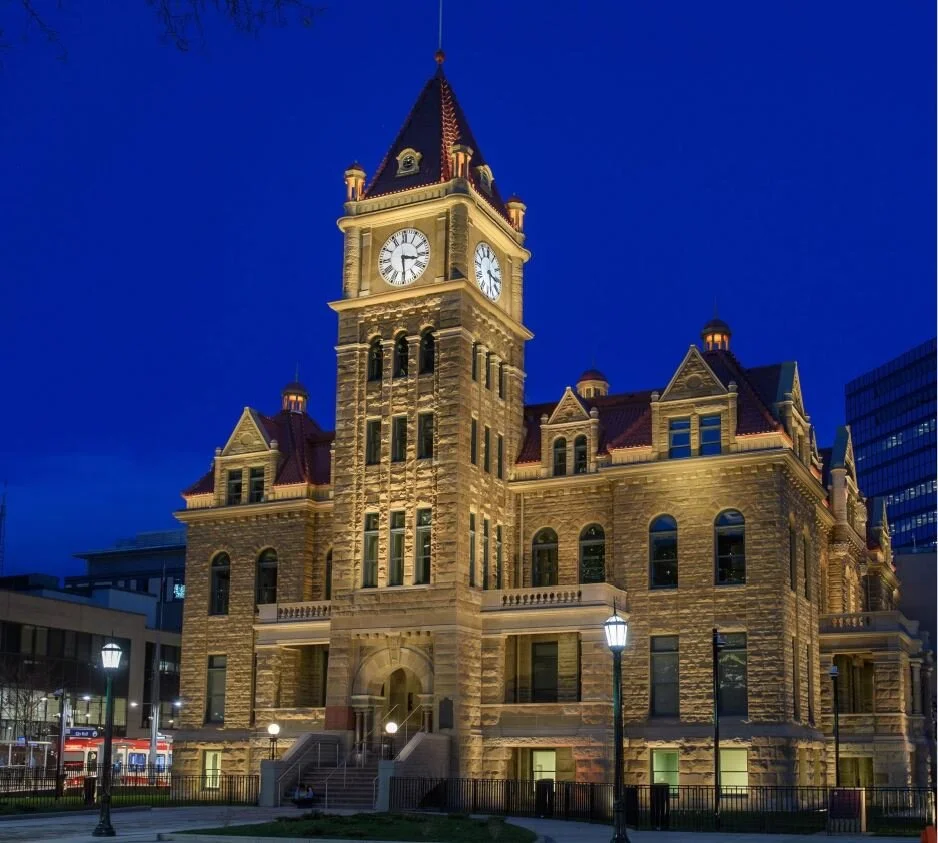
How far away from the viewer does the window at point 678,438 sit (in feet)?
170

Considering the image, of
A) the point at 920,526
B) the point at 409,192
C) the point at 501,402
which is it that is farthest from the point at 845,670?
the point at 920,526

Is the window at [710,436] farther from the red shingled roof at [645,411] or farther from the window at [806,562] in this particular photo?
the window at [806,562]

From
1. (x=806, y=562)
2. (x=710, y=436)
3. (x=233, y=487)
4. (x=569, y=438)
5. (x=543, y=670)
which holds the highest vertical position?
(x=569, y=438)

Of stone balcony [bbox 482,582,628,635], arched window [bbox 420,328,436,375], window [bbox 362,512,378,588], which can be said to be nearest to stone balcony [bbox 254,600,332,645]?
window [bbox 362,512,378,588]

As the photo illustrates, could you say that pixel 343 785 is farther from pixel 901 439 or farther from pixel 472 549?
pixel 901 439

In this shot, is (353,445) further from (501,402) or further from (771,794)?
(771,794)

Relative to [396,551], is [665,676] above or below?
below

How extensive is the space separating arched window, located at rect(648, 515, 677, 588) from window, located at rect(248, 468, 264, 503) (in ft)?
60.6

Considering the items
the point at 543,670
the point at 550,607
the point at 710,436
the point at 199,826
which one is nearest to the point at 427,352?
the point at 550,607

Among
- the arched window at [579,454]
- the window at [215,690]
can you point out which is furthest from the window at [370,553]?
the window at [215,690]

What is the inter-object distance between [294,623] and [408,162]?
19.9 m

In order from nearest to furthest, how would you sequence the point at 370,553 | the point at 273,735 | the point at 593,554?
the point at 273,735, the point at 370,553, the point at 593,554

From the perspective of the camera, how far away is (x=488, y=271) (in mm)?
56719

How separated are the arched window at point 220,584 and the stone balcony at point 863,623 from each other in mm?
25868
